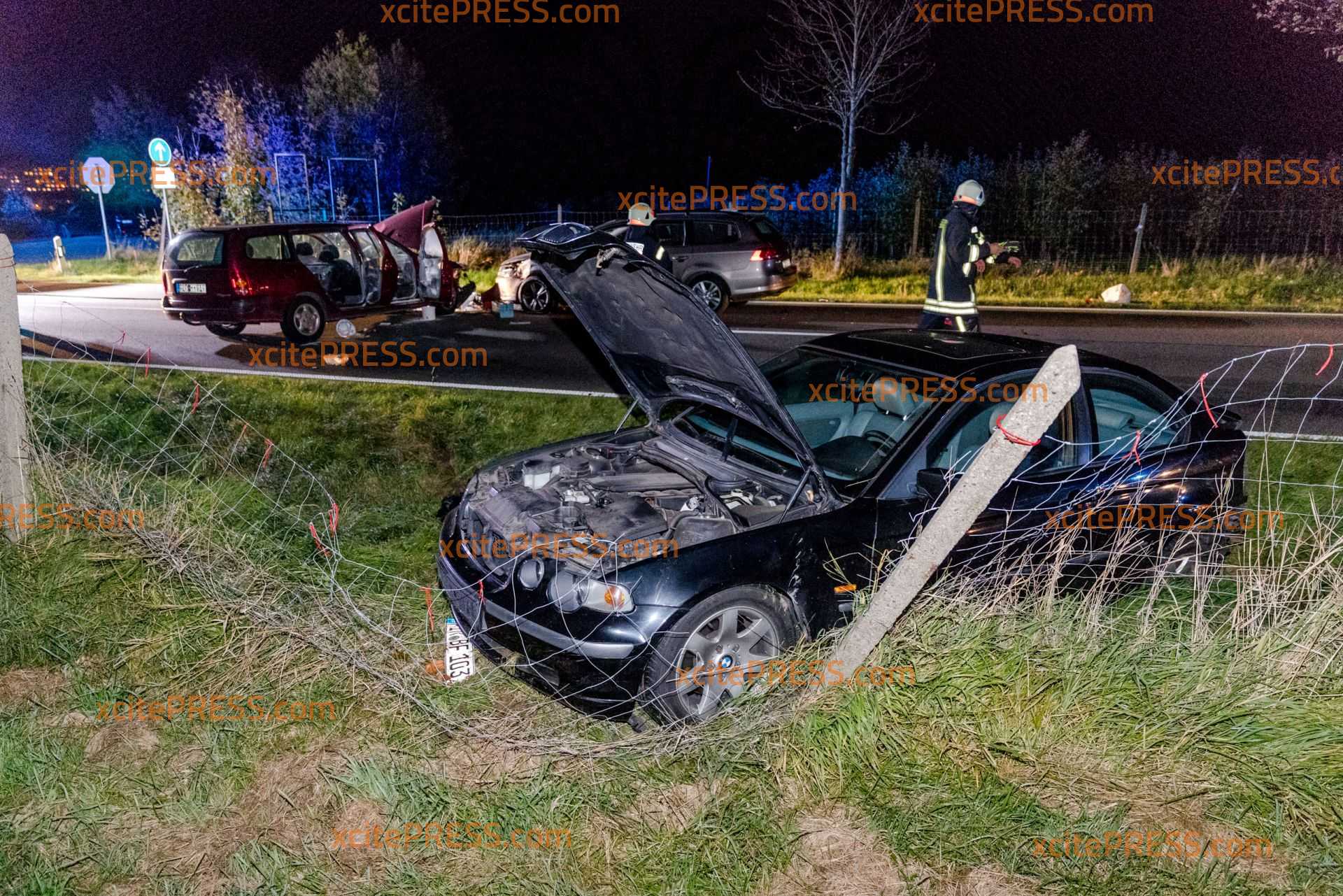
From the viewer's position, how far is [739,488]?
4461 mm

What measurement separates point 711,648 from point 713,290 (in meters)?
12.3

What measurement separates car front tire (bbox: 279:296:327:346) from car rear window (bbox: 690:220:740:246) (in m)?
5.84

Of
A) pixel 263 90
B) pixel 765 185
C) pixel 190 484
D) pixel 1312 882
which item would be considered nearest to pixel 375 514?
pixel 190 484

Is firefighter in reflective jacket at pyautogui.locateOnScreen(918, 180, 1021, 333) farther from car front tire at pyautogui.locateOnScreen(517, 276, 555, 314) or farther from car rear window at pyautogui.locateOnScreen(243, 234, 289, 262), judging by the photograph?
car front tire at pyautogui.locateOnScreen(517, 276, 555, 314)

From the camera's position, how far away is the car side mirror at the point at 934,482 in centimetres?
376

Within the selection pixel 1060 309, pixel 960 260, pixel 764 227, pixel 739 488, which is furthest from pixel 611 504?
pixel 1060 309

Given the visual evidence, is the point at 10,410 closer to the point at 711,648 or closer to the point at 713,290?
the point at 711,648

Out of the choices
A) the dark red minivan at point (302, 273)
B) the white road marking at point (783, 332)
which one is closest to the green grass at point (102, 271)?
the dark red minivan at point (302, 273)

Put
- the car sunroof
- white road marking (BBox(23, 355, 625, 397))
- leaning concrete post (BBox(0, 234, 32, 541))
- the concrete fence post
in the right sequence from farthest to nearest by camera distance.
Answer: the concrete fence post, white road marking (BBox(23, 355, 625, 397)), leaning concrete post (BBox(0, 234, 32, 541)), the car sunroof

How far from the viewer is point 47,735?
3842mm

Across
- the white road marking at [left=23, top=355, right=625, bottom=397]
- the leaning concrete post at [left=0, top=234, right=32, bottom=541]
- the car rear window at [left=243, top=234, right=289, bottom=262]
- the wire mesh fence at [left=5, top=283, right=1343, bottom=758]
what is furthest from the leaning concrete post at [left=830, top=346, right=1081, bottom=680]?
the car rear window at [left=243, top=234, right=289, bottom=262]

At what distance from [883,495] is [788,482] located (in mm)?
463

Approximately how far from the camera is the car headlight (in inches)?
144

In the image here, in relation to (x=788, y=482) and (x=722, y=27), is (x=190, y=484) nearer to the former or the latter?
(x=788, y=482)
